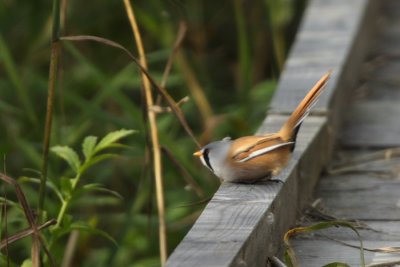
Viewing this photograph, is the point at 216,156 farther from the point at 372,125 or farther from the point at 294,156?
the point at 372,125

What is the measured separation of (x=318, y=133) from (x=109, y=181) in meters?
1.82

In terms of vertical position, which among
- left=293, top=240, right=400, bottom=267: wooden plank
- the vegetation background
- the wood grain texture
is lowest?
the vegetation background

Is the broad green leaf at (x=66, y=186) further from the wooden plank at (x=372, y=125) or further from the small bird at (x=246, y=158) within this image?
the wooden plank at (x=372, y=125)

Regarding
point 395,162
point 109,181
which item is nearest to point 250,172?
point 395,162

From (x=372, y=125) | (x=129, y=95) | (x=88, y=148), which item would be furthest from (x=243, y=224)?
(x=129, y=95)

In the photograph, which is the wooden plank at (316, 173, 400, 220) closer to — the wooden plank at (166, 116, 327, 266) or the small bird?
the wooden plank at (166, 116, 327, 266)

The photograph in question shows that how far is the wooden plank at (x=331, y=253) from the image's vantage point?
265 centimetres

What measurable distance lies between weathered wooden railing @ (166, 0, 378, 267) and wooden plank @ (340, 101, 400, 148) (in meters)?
0.07

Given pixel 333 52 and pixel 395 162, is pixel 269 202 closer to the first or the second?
pixel 395 162

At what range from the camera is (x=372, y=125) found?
3959 mm

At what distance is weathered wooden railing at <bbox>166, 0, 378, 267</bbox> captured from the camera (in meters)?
2.29

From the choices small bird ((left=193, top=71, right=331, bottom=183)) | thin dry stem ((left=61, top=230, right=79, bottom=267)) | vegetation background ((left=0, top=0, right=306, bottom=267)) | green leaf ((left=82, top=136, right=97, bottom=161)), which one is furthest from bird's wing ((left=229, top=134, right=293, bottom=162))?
thin dry stem ((left=61, top=230, right=79, bottom=267))

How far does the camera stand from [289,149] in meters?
2.79

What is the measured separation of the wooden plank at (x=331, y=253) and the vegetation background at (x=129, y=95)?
1.05m
